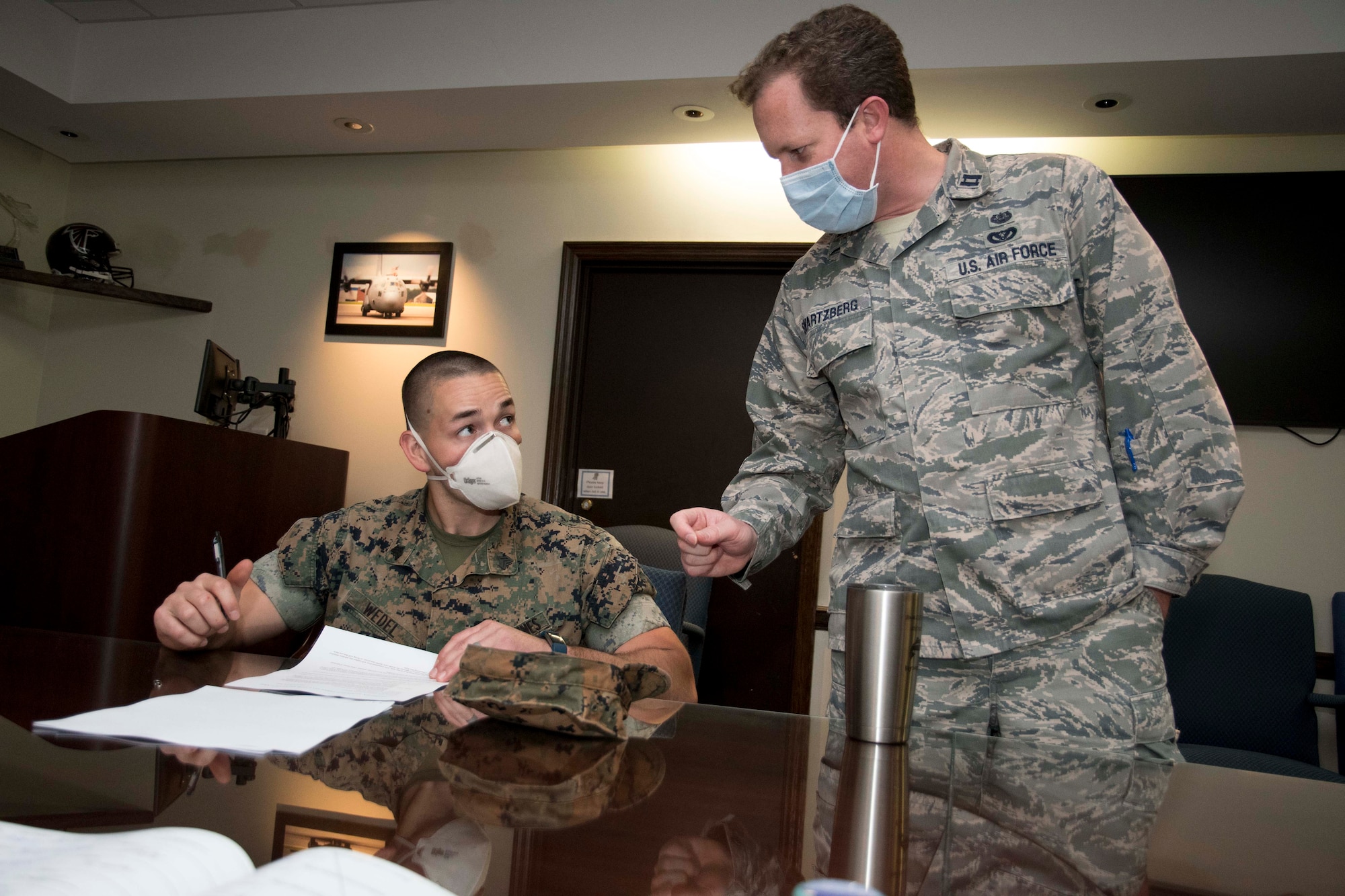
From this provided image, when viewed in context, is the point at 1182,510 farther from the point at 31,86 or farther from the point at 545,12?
the point at 31,86

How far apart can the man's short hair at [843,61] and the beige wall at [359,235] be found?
2.33 m

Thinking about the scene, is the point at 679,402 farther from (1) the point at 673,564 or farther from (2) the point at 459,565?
(2) the point at 459,565

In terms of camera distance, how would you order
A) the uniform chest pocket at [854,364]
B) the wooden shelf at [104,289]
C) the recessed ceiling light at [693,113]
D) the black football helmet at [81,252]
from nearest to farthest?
the uniform chest pocket at [854,364]
the recessed ceiling light at [693,113]
the wooden shelf at [104,289]
the black football helmet at [81,252]

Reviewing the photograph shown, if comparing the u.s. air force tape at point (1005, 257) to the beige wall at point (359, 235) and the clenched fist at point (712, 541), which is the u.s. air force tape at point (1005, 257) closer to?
the clenched fist at point (712, 541)

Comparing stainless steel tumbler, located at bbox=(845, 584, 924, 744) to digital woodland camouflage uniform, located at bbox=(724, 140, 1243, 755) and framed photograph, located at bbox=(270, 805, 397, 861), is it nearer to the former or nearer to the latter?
digital woodland camouflage uniform, located at bbox=(724, 140, 1243, 755)

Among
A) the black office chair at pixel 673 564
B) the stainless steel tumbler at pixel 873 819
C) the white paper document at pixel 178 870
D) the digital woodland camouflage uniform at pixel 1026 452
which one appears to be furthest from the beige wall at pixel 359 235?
the white paper document at pixel 178 870

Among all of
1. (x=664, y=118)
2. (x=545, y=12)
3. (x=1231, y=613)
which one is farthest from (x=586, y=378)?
(x=1231, y=613)

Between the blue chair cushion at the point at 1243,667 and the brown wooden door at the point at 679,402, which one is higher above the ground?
the brown wooden door at the point at 679,402

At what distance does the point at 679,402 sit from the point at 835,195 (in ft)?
7.96

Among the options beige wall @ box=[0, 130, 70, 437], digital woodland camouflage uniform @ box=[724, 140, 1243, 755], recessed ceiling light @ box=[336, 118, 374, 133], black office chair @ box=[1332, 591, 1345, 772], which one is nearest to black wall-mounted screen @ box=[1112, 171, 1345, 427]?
black office chair @ box=[1332, 591, 1345, 772]

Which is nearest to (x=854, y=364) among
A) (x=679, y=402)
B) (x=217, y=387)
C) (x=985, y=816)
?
(x=985, y=816)

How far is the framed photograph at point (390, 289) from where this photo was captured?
4.09 meters

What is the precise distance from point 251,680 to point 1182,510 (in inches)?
45.7

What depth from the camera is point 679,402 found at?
12.7 ft
